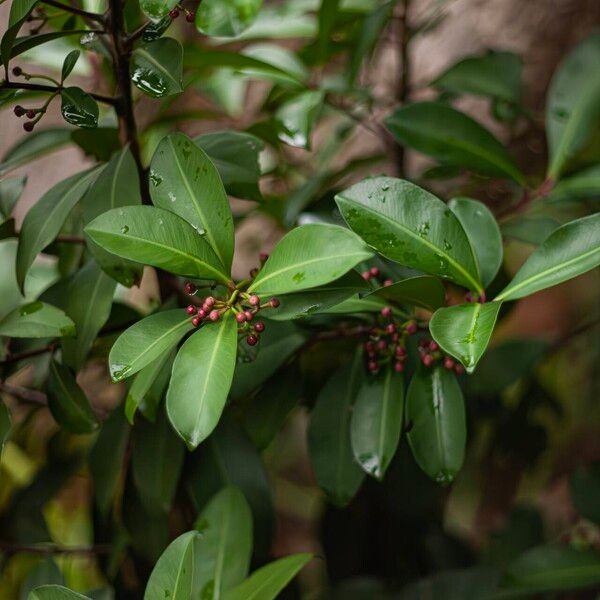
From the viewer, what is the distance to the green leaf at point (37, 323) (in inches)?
29.1

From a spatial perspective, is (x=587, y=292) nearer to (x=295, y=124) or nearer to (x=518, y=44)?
(x=518, y=44)

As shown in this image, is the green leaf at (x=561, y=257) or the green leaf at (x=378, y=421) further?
the green leaf at (x=378, y=421)

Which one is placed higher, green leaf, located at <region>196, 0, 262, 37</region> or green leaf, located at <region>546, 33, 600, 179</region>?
green leaf, located at <region>196, 0, 262, 37</region>

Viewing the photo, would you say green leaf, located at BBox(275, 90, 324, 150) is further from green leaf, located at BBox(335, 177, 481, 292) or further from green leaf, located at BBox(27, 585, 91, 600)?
green leaf, located at BBox(27, 585, 91, 600)

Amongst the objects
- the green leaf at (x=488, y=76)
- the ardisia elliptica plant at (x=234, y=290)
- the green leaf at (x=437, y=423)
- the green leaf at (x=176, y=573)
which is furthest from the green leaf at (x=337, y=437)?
the green leaf at (x=488, y=76)

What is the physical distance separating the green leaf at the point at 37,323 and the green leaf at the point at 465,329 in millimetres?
347

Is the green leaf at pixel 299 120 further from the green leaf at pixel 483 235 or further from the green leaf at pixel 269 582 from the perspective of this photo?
the green leaf at pixel 269 582

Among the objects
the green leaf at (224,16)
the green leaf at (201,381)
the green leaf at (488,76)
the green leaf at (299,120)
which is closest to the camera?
the green leaf at (201,381)

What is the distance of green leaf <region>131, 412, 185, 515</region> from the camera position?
87cm

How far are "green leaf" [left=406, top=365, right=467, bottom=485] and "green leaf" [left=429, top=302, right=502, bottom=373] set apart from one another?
0.11 meters

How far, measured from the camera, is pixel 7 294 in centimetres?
102

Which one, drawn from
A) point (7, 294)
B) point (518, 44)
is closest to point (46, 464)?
point (7, 294)

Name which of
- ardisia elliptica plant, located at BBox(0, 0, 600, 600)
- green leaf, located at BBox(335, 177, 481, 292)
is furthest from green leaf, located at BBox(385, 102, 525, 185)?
green leaf, located at BBox(335, 177, 481, 292)

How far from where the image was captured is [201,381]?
604mm
